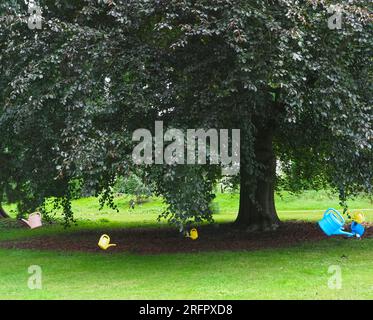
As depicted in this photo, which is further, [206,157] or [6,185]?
[6,185]

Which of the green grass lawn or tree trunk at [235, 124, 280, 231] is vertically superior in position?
tree trunk at [235, 124, 280, 231]

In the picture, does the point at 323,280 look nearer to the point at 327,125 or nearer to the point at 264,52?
the point at 327,125

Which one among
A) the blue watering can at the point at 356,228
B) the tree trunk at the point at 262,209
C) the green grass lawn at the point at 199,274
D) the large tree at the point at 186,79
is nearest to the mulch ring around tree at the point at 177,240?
the tree trunk at the point at 262,209

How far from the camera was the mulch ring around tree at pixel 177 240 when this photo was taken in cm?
1248

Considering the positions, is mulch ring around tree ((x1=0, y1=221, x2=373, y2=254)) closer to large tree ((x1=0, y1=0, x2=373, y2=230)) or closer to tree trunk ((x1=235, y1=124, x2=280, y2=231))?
tree trunk ((x1=235, y1=124, x2=280, y2=231))

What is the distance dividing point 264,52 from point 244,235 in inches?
263

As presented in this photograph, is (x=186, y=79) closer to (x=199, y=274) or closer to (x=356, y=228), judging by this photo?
(x=199, y=274)

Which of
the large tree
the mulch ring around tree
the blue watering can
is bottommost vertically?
the mulch ring around tree

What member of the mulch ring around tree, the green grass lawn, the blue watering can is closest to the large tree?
the green grass lawn

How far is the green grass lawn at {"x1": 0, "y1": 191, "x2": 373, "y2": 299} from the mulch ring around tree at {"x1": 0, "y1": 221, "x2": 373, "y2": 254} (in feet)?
2.21

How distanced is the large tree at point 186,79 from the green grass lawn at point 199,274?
1.09m

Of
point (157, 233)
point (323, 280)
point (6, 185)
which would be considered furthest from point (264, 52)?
point (6, 185)

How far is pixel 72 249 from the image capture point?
12844mm

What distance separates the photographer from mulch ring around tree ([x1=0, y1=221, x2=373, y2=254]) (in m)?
12.5
